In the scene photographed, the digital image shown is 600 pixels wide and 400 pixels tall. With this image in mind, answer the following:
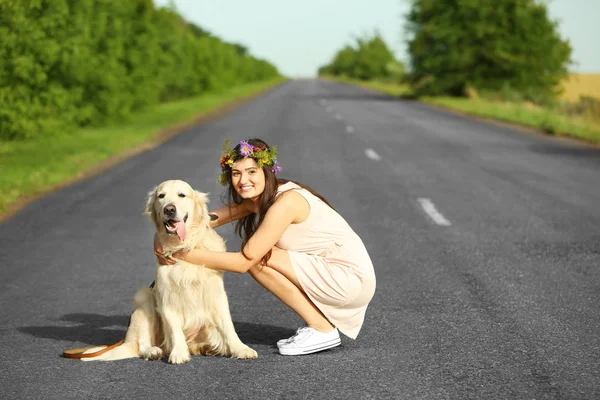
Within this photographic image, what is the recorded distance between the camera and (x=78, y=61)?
1920 centimetres

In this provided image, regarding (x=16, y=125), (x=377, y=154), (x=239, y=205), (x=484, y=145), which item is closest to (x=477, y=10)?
(x=484, y=145)

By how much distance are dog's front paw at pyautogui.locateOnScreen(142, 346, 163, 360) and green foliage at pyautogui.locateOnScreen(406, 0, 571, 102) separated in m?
44.1

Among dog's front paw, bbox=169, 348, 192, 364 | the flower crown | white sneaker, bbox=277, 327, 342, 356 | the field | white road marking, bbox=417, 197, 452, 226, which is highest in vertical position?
the flower crown

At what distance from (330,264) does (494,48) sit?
45.4 metres

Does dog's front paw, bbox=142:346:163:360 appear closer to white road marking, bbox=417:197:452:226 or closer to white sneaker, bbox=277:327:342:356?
white sneaker, bbox=277:327:342:356

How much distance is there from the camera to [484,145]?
20.3 metres

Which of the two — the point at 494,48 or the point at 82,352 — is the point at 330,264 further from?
the point at 494,48

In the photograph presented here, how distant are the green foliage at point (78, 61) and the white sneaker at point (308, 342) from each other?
32.8 ft

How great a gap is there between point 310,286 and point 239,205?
766 millimetres

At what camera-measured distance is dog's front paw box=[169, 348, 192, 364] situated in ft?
15.7

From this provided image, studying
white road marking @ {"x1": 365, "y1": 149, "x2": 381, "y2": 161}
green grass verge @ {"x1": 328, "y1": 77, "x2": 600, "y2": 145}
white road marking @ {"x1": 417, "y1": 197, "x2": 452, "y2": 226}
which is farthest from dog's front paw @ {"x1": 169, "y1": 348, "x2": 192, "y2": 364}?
green grass verge @ {"x1": 328, "y1": 77, "x2": 600, "y2": 145}

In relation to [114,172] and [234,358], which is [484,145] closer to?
[114,172]

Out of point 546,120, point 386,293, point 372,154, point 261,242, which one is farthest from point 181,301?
point 546,120

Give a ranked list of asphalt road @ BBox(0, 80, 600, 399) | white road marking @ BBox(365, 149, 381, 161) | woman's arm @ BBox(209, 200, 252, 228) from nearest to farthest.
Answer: asphalt road @ BBox(0, 80, 600, 399) < woman's arm @ BBox(209, 200, 252, 228) < white road marking @ BBox(365, 149, 381, 161)
